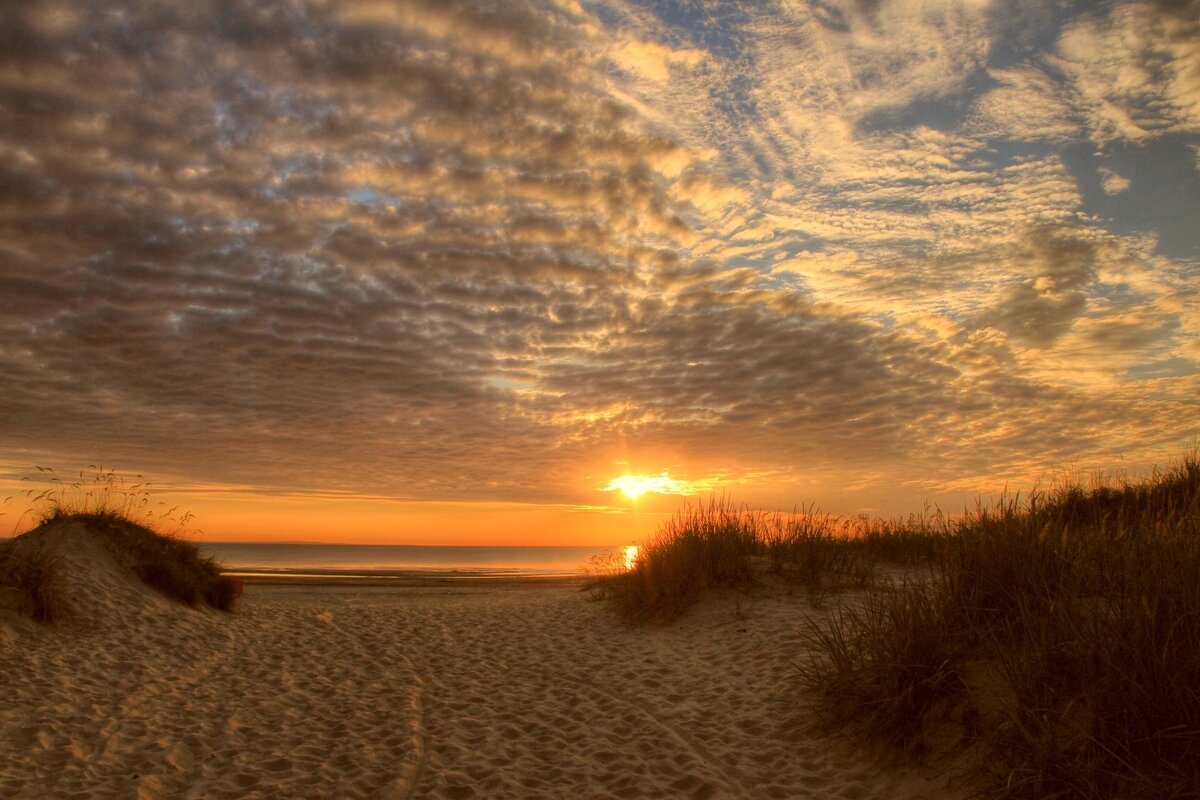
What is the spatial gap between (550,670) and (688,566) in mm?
4228

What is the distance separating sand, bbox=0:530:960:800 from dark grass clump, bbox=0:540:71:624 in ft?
1.11

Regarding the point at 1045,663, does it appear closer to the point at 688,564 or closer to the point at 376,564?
the point at 688,564

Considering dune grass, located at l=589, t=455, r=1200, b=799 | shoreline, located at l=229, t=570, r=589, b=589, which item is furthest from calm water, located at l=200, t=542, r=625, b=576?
dune grass, located at l=589, t=455, r=1200, b=799

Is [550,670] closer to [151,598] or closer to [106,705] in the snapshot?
[106,705]

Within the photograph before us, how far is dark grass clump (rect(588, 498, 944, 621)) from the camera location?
13422mm

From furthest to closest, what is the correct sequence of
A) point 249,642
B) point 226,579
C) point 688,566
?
point 226,579, point 688,566, point 249,642

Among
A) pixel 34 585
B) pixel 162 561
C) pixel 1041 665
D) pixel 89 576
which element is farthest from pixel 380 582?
pixel 1041 665

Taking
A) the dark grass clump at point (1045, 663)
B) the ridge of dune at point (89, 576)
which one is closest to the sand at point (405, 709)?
the ridge of dune at point (89, 576)

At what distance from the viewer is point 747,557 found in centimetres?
1416

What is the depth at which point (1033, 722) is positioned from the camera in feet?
16.1

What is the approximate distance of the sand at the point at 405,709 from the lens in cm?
622

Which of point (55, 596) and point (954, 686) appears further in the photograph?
point (55, 596)

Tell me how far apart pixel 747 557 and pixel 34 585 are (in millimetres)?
12293

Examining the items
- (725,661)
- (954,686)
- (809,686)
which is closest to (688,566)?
(725,661)
